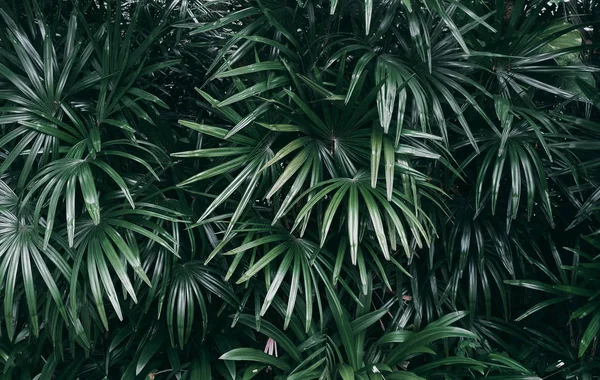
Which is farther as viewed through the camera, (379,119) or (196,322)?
(196,322)

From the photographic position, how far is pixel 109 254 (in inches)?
62.4

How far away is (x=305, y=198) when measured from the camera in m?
1.86

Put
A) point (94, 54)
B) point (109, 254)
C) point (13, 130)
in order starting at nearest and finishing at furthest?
point (109, 254) < point (13, 130) < point (94, 54)

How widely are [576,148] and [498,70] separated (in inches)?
12.9

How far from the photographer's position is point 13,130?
1767 mm

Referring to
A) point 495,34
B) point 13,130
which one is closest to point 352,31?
point 495,34

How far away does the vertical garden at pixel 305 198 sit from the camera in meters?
1.64

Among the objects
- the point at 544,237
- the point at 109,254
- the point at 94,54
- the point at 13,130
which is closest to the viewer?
the point at 109,254

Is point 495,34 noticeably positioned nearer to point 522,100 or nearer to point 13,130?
point 522,100

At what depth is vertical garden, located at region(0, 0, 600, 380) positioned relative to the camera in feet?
5.40

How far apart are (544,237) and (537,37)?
0.64 metres

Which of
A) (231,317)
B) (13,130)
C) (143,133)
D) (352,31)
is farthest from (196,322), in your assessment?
(352,31)

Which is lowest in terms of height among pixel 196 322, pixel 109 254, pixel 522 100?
pixel 196 322

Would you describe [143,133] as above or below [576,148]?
above
